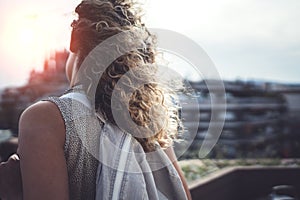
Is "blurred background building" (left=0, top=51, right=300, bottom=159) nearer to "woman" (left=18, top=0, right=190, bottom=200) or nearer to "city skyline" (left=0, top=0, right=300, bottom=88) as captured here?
"city skyline" (left=0, top=0, right=300, bottom=88)

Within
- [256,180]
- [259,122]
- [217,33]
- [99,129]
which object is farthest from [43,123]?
[259,122]

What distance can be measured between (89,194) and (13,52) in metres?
1.59

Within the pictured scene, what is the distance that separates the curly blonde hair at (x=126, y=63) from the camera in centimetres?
93

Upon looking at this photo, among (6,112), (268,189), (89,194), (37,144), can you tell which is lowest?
(268,189)

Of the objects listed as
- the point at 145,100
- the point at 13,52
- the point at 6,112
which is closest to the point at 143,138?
the point at 145,100

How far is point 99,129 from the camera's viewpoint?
0.91 meters

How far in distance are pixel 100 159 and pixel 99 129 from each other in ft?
0.22

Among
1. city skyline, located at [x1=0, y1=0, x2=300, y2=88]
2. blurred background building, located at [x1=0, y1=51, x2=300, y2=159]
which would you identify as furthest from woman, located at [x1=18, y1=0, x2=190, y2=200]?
blurred background building, located at [x1=0, y1=51, x2=300, y2=159]

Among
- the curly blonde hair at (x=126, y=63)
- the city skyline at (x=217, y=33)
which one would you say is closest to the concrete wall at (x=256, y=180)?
the city skyline at (x=217, y=33)

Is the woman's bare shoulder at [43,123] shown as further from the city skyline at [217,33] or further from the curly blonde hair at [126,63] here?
the city skyline at [217,33]

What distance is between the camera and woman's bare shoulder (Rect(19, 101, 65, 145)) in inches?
32.8

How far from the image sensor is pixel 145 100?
99cm

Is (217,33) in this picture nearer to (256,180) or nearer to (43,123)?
(256,180)

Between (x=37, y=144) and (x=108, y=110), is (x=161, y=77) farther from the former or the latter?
(x=37, y=144)
